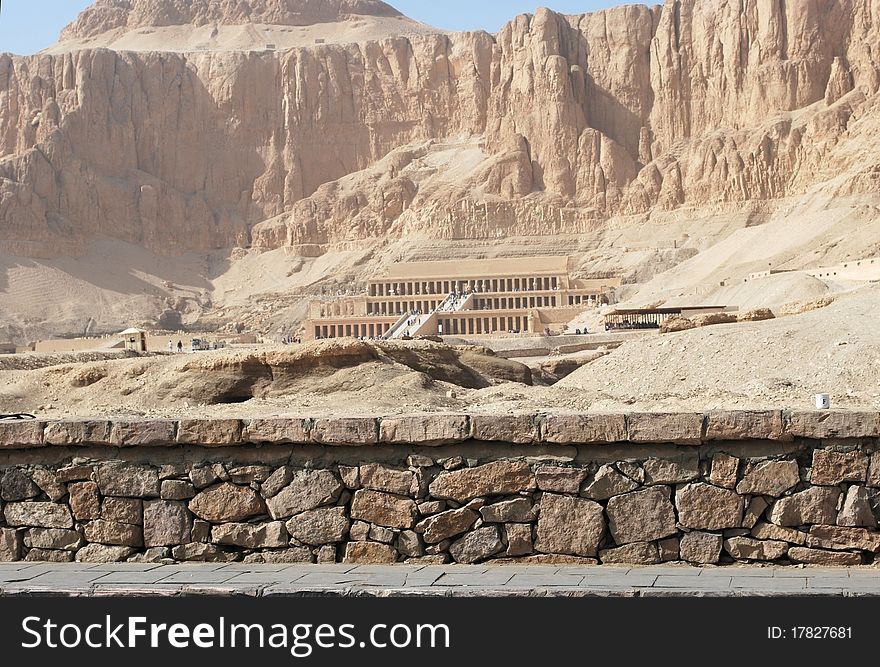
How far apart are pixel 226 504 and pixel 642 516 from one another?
91.9 inches

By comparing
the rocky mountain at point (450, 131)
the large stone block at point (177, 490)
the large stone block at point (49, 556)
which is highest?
the rocky mountain at point (450, 131)

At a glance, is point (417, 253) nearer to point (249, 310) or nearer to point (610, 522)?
point (249, 310)

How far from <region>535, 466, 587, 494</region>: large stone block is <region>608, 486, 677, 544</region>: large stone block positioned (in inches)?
8.0

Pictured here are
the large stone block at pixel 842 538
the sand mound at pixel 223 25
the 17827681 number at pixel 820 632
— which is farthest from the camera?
the sand mound at pixel 223 25

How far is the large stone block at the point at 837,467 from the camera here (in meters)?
6.35

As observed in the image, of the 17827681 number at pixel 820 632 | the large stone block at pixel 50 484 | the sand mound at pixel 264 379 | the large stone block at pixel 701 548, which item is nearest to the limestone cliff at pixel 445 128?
the sand mound at pixel 264 379

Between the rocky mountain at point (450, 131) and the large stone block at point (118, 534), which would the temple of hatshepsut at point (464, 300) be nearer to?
the rocky mountain at point (450, 131)

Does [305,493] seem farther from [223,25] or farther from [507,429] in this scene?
[223,25]

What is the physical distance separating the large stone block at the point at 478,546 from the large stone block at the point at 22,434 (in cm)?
251

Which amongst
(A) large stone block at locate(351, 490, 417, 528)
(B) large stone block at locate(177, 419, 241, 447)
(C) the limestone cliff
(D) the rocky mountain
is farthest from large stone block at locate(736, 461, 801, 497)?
(C) the limestone cliff

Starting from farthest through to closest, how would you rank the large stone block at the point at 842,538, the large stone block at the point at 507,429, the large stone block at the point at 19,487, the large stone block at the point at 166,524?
the large stone block at the point at 19,487, the large stone block at the point at 166,524, the large stone block at the point at 507,429, the large stone block at the point at 842,538

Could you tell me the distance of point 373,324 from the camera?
74.4 m

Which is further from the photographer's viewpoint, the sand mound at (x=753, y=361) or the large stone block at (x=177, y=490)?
the sand mound at (x=753, y=361)

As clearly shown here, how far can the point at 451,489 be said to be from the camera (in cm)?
672
